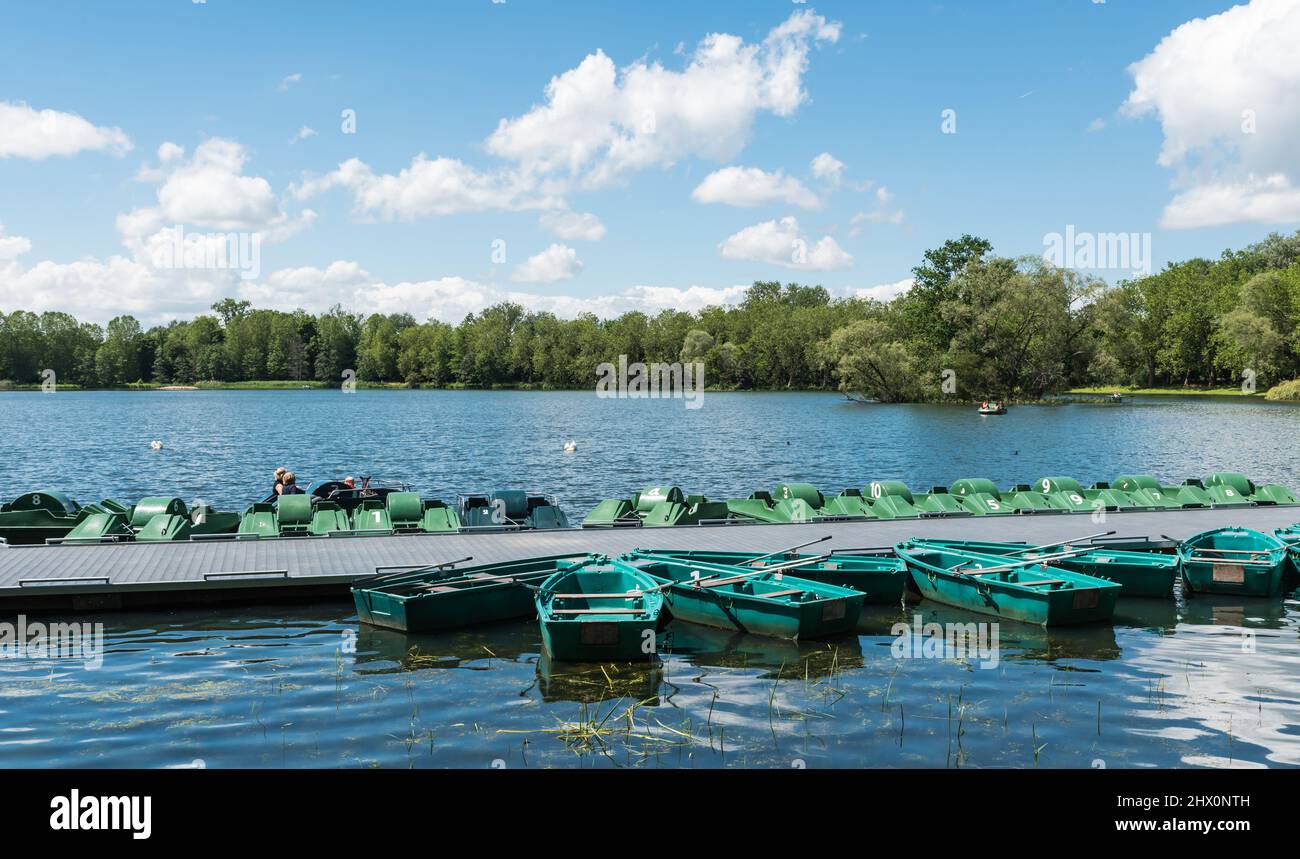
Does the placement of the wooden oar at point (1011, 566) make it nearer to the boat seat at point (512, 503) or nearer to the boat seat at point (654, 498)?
the boat seat at point (654, 498)

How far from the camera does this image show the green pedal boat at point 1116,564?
21.0 metres

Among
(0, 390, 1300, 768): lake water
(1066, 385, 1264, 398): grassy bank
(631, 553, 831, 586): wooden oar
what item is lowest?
(0, 390, 1300, 768): lake water

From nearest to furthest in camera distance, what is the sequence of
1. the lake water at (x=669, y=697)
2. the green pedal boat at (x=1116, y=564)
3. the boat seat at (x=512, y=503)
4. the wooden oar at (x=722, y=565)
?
the lake water at (x=669, y=697) → the wooden oar at (x=722, y=565) → the green pedal boat at (x=1116, y=564) → the boat seat at (x=512, y=503)

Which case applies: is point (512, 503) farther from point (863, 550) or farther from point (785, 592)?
point (785, 592)

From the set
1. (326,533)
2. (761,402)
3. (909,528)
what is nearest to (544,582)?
(326,533)

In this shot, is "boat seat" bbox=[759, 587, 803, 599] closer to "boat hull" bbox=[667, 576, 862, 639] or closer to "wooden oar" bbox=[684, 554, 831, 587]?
"boat hull" bbox=[667, 576, 862, 639]

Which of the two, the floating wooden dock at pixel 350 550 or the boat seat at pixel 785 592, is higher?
the floating wooden dock at pixel 350 550

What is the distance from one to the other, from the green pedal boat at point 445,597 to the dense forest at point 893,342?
294ft

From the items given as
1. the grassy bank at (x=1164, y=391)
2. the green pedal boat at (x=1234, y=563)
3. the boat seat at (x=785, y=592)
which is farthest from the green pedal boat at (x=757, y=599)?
the grassy bank at (x=1164, y=391)

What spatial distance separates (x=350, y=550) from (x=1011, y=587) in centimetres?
1419

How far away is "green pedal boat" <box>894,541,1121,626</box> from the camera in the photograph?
61.0ft

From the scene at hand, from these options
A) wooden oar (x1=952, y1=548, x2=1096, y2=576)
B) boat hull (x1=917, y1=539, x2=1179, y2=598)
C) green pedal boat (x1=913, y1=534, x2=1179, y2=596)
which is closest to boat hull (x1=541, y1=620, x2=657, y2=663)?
wooden oar (x1=952, y1=548, x2=1096, y2=576)

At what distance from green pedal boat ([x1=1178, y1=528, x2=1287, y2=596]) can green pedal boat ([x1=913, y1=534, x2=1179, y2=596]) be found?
706 millimetres
